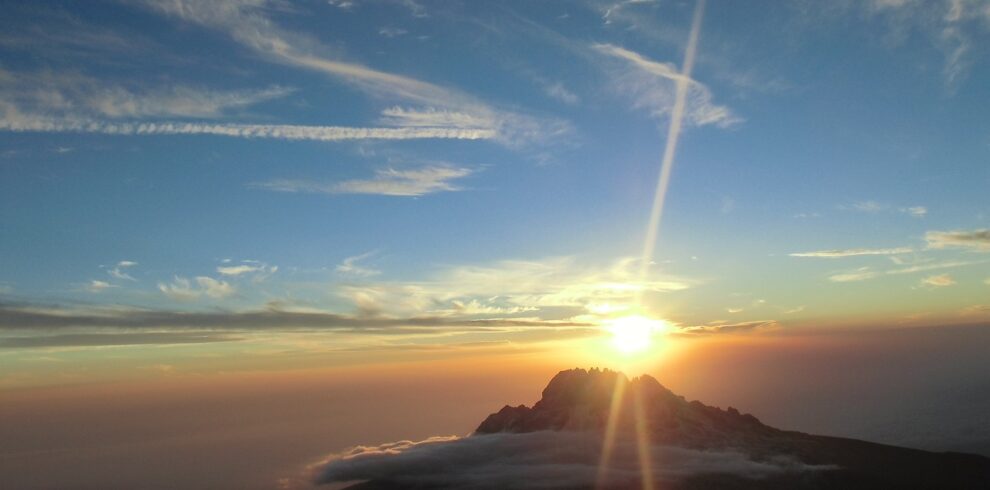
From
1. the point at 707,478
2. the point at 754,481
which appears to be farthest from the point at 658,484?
the point at 754,481

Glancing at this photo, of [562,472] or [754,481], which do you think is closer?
[754,481]

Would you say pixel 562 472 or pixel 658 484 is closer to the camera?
pixel 658 484

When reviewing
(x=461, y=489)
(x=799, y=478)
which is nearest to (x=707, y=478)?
(x=799, y=478)

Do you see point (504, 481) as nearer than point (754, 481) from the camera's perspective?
No

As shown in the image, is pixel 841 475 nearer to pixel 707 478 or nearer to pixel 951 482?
pixel 951 482

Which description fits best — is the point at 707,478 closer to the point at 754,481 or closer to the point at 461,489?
the point at 754,481

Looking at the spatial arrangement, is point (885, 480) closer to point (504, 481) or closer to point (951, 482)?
point (951, 482)

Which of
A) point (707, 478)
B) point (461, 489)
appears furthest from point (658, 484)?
point (461, 489)
